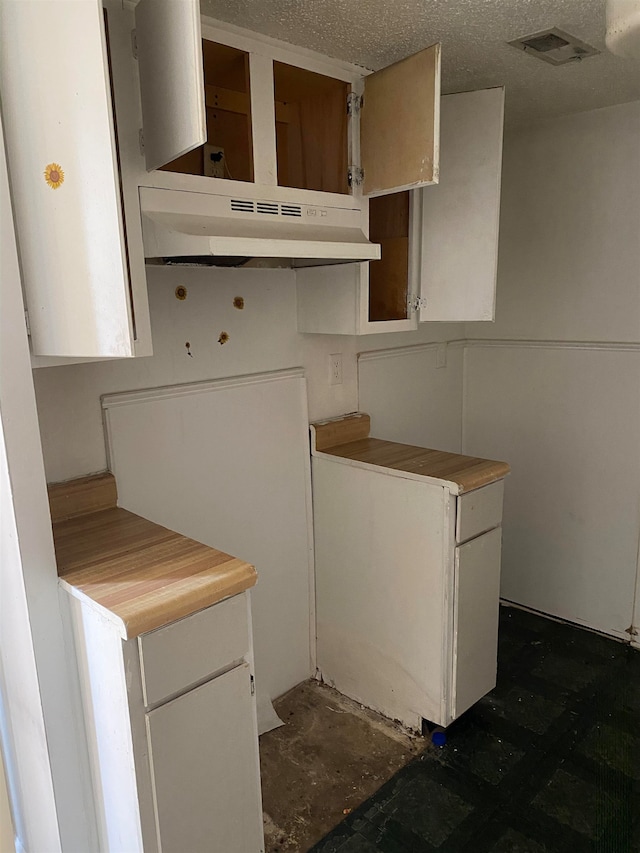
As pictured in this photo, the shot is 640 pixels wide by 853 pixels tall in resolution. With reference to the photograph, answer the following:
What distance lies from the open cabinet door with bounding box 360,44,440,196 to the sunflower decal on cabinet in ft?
3.08

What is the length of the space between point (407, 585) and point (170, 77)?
1530 mm

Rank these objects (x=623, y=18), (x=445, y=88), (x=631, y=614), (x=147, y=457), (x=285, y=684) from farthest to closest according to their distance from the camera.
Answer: (x=631, y=614) < (x=285, y=684) < (x=445, y=88) < (x=147, y=457) < (x=623, y=18)

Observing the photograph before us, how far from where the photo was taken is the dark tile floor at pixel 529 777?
163 cm

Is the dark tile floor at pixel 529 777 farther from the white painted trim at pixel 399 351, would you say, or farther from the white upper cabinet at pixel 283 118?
the white upper cabinet at pixel 283 118

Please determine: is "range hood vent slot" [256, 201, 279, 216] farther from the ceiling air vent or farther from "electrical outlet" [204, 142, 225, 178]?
the ceiling air vent

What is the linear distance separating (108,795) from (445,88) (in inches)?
88.4

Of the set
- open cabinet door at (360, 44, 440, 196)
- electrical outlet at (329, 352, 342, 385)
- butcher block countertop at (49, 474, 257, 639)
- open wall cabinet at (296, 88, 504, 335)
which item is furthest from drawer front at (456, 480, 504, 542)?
open cabinet door at (360, 44, 440, 196)

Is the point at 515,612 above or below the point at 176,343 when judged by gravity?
below

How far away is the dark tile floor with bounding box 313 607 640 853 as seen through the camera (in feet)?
5.36

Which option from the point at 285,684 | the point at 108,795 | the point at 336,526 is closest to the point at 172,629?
the point at 108,795

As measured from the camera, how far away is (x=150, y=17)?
1176mm

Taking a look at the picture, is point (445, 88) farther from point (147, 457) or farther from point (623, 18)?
point (147, 457)

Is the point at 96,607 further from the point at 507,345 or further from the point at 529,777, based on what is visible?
the point at 507,345

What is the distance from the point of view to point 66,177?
110 cm
